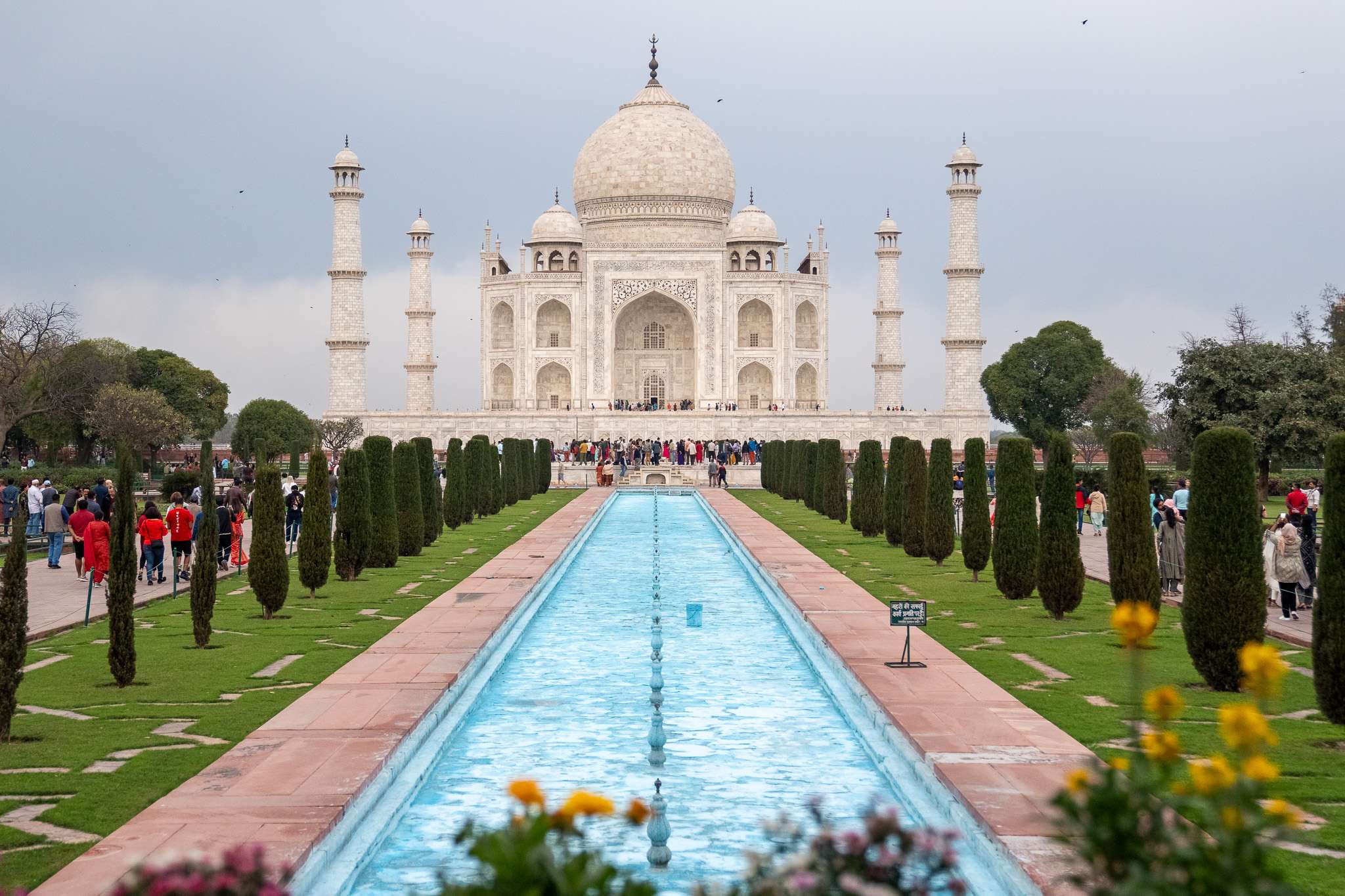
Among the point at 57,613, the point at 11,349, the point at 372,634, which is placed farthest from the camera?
the point at 11,349

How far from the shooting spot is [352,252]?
36.9m

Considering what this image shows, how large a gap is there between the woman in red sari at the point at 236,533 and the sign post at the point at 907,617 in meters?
7.58

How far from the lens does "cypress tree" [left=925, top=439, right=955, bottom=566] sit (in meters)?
13.9

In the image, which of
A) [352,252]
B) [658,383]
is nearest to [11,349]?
[352,252]

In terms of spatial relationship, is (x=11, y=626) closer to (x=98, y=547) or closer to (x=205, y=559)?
(x=205, y=559)

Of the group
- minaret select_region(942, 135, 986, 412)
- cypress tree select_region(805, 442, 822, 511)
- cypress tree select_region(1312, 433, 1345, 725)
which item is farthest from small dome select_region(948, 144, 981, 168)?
cypress tree select_region(1312, 433, 1345, 725)

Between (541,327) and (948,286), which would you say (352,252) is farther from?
(948,286)

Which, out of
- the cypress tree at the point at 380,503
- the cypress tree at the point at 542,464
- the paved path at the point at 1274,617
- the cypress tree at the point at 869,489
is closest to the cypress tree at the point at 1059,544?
the paved path at the point at 1274,617

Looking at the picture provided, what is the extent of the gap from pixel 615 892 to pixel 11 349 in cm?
3171

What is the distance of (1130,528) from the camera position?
30.1 ft

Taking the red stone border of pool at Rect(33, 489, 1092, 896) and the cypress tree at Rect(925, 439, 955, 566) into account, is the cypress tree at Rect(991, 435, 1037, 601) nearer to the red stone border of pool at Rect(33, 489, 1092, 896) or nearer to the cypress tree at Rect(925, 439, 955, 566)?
the red stone border of pool at Rect(33, 489, 1092, 896)

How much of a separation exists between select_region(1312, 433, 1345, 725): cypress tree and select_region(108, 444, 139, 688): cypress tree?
5.51 m

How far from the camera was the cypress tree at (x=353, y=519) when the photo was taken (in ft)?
40.9

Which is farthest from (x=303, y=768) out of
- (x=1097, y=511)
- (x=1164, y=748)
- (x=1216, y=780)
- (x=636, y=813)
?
(x=1097, y=511)
